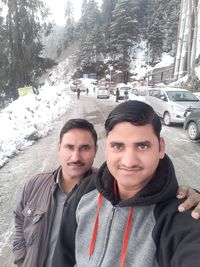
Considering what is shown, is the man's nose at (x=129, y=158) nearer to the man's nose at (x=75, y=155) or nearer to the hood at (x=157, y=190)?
the hood at (x=157, y=190)

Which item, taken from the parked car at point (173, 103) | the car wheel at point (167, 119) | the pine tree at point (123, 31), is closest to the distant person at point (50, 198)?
the parked car at point (173, 103)

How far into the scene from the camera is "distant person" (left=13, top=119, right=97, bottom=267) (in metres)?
2.54

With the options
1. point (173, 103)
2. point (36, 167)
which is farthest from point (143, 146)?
point (173, 103)

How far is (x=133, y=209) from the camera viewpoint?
1.73m

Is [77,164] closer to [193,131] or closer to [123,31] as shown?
[193,131]

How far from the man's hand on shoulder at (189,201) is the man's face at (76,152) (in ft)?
3.89

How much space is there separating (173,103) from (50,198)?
43.5 feet

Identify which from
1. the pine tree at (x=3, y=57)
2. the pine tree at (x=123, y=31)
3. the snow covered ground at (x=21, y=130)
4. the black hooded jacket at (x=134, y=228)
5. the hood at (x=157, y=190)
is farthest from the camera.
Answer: the pine tree at (x=123, y=31)

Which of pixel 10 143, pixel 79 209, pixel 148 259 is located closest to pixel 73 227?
pixel 79 209

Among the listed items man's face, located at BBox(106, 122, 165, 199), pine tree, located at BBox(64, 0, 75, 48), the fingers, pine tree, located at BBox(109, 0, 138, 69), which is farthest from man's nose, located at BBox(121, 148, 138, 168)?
pine tree, located at BBox(64, 0, 75, 48)

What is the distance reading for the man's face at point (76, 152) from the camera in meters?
2.72

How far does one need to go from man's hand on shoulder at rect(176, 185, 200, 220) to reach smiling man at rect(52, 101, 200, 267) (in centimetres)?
3

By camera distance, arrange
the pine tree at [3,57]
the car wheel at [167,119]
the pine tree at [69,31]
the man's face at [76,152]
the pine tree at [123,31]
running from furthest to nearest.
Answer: the pine tree at [69,31] < the pine tree at [123,31] < the pine tree at [3,57] < the car wheel at [167,119] < the man's face at [76,152]

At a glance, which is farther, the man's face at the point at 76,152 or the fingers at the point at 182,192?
the man's face at the point at 76,152
